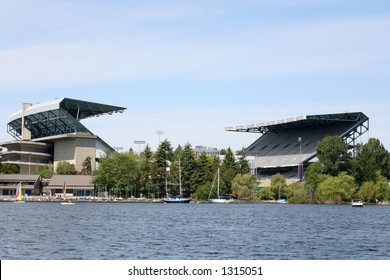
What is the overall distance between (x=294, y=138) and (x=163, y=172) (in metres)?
43.1

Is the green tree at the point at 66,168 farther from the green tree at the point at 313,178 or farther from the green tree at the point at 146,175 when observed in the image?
the green tree at the point at 313,178

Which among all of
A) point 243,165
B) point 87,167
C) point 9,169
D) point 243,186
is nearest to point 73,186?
point 87,167

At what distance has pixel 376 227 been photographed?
69.5m

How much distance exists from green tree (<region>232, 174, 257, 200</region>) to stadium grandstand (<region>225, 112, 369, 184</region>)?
16.1 metres

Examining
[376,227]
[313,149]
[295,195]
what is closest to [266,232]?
[376,227]

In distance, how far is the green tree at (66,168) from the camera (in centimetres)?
18675

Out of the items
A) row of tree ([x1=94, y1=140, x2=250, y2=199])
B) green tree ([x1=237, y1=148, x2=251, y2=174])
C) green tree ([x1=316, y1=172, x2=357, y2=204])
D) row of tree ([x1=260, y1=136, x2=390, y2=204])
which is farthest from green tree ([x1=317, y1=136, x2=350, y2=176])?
row of tree ([x1=94, y1=140, x2=250, y2=199])

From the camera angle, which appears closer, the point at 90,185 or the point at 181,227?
the point at 181,227

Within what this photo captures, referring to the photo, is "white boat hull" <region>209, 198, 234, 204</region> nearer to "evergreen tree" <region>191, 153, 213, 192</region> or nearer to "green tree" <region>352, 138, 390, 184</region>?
"evergreen tree" <region>191, 153, 213, 192</region>

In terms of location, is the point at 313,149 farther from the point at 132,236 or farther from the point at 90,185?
the point at 132,236

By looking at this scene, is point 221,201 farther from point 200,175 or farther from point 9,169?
point 9,169

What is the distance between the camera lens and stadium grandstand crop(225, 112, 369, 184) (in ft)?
572

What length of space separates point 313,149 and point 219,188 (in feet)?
104

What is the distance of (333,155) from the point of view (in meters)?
151
